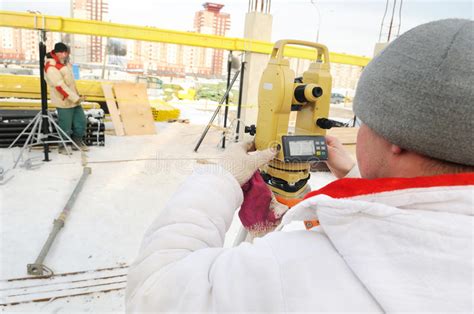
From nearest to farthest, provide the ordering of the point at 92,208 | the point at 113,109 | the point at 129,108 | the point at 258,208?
the point at 258,208 < the point at 92,208 < the point at 113,109 < the point at 129,108

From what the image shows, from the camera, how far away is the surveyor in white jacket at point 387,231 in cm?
48

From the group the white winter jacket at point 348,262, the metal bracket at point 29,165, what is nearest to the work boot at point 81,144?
the metal bracket at point 29,165

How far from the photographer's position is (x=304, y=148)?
137 centimetres

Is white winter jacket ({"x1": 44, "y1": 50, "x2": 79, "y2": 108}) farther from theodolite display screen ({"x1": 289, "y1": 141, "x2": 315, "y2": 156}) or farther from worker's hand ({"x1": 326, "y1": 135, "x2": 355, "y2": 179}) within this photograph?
worker's hand ({"x1": 326, "y1": 135, "x2": 355, "y2": 179})

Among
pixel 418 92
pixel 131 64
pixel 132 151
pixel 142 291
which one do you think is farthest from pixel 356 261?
pixel 131 64

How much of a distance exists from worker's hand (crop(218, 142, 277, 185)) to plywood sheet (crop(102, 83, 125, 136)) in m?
6.09

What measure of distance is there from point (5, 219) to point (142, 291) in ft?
10.4

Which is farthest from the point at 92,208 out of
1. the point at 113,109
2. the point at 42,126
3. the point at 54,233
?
the point at 113,109

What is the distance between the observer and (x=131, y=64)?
153 feet

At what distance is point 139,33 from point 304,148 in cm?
432

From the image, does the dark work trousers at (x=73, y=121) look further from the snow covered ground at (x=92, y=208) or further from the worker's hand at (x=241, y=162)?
the worker's hand at (x=241, y=162)

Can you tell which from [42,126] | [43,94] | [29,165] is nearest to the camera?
[29,165]

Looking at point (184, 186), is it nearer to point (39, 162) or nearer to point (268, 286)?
point (268, 286)

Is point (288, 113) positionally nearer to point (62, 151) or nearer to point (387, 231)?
point (387, 231)
